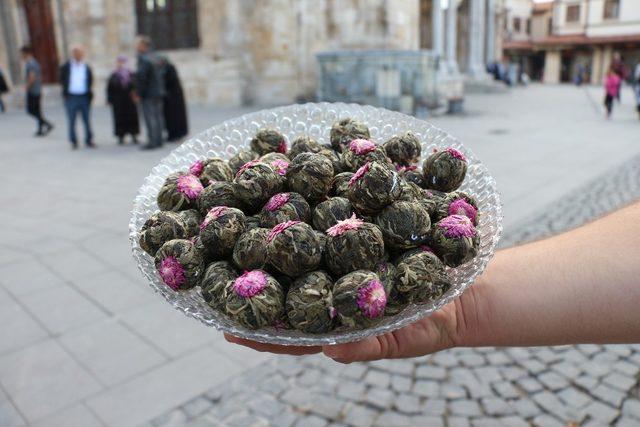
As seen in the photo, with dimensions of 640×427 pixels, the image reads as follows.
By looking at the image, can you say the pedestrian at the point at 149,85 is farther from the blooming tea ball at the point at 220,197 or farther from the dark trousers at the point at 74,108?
the blooming tea ball at the point at 220,197

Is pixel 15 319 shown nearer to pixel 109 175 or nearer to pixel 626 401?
pixel 626 401

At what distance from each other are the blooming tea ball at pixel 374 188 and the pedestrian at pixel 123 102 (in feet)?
31.6

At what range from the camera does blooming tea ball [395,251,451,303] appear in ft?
3.51

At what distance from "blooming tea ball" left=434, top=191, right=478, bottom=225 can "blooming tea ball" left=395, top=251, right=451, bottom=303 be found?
173 millimetres

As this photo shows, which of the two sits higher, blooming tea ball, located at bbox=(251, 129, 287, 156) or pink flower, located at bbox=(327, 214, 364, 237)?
blooming tea ball, located at bbox=(251, 129, 287, 156)

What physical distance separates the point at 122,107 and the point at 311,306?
9844 mm

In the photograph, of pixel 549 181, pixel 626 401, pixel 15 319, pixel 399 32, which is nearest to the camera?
pixel 626 401

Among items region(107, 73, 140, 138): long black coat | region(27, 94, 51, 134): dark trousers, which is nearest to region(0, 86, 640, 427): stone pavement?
region(107, 73, 140, 138): long black coat

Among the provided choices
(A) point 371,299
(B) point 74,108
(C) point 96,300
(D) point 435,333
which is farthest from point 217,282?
(B) point 74,108

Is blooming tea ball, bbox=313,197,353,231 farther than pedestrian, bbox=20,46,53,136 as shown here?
No

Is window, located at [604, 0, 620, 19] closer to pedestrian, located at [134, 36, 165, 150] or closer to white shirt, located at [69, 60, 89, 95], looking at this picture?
pedestrian, located at [134, 36, 165, 150]

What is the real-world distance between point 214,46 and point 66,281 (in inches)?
500

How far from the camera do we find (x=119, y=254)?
438 centimetres

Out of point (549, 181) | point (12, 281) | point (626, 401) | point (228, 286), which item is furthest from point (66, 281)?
point (549, 181)
